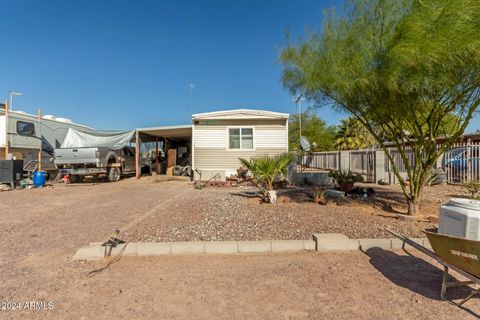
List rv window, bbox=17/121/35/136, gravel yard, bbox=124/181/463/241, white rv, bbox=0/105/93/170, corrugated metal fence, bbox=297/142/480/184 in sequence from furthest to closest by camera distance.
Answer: rv window, bbox=17/121/35/136
white rv, bbox=0/105/93/170
corrugated metal fence, bbox=297/142/480/184
gravel yard, bbox=124/181/463/241

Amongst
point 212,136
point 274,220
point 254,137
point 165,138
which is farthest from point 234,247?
point 165,138

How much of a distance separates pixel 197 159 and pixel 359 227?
9.35 metres

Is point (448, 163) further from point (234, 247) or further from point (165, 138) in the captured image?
point (165, 138)

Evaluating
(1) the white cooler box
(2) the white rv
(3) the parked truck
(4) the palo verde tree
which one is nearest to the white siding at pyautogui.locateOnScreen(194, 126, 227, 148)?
(3) the parked truck

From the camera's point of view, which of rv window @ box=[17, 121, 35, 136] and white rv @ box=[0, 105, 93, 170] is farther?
rv window @ box=[17, 121, 35, 136]

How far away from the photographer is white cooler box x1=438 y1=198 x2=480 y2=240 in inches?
101

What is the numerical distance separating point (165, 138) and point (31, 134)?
7430 mm

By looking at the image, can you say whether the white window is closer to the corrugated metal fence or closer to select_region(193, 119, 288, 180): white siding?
select_region(193, 119, 288, 180): white siding

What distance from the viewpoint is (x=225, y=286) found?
9.42 feet

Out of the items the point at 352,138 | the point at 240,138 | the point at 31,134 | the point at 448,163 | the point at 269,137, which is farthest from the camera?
the point at 352,138

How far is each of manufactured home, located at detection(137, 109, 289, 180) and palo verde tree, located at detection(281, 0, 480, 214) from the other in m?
6.55

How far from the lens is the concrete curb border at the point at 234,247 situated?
145 inches

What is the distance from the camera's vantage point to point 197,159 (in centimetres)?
1293

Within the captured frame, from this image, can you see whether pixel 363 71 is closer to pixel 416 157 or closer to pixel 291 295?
pixel 416 157
